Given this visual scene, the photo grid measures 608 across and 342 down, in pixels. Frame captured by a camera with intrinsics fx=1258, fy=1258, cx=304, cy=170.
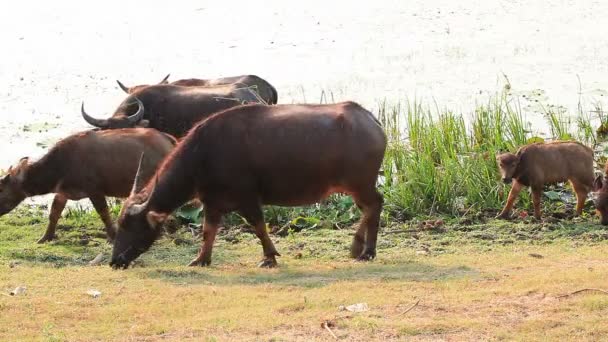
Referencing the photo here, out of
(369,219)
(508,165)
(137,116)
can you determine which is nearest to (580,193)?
(508,165)

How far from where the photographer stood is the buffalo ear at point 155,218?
37.6 feet

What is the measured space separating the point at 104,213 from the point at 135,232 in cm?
165

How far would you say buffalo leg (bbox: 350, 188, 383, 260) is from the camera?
1155cm

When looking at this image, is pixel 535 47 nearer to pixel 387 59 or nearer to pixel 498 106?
pixel 387 59

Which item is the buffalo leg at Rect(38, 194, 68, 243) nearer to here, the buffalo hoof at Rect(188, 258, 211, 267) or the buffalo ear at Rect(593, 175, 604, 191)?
the buffalo hoof at Rect(188, 258, 211, 267)

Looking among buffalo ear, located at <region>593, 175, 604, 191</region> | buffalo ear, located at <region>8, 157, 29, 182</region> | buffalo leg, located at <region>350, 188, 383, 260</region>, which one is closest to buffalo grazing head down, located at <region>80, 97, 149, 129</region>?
buffalo ear, located at <region>8, 157, 29, 182</region>

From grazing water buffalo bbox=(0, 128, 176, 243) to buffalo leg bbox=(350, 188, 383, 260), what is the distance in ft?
8.15

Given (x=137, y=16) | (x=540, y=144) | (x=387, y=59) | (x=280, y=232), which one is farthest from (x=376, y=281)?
(x=137, y=16)

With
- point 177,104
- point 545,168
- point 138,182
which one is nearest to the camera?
point 138,182

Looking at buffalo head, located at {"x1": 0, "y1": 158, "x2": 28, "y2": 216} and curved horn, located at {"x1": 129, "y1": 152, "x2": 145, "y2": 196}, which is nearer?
curved horn, located at {"x1": 129, "y1": 152, "x2": 145, "y2": 196}

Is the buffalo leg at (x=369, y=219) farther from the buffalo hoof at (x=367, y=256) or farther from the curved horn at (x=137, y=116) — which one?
the curved horn at (x=137, y=116)

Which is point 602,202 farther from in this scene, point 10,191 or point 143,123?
point 10,191

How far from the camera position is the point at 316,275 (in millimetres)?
10602

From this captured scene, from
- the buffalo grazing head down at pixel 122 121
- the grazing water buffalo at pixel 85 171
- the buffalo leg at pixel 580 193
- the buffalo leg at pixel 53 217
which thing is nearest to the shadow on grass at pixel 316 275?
the grazing water buffalo at pixel 85 171
